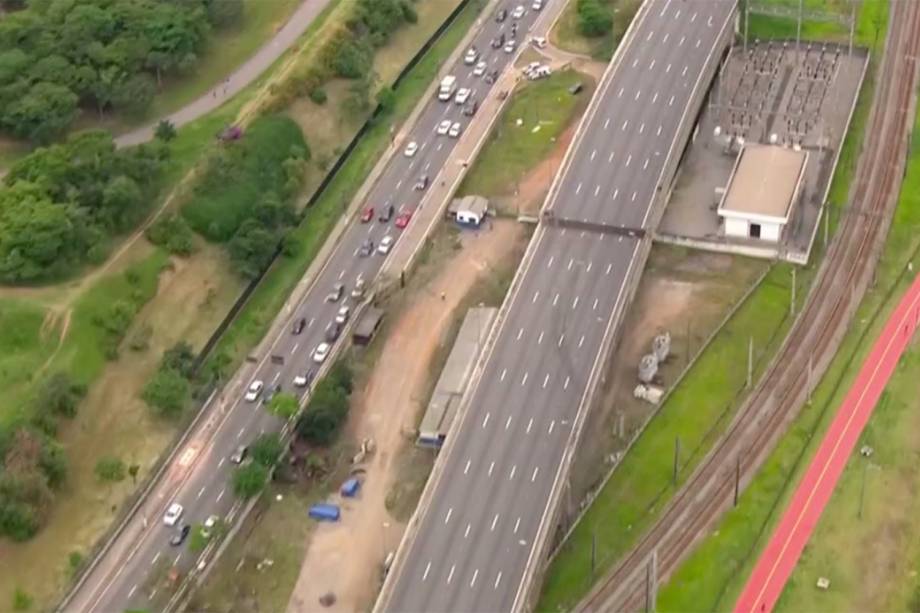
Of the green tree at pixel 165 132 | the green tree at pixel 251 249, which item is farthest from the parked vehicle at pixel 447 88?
the green tree at pixel 251 249

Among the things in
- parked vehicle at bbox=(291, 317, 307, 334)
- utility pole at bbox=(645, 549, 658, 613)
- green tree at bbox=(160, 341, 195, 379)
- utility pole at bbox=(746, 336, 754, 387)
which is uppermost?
green tree at bbox=(160, 341, 195, 379)

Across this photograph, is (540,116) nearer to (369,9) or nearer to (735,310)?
(369,9)

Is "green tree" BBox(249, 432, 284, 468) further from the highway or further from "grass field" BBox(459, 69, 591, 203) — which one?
"grass field" BBox(459, 69, 591, 203)

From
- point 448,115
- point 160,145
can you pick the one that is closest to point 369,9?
point 448,115

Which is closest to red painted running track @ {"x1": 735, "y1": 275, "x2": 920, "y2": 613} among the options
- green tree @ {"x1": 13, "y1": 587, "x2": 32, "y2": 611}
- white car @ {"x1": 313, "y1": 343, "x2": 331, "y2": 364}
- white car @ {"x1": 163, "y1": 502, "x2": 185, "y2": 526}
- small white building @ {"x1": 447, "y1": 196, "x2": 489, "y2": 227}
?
small white building @ {"x1": 447, "y1": 196, "x2": 489, "y2": 227}

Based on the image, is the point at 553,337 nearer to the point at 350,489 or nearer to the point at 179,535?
the point at 350,489

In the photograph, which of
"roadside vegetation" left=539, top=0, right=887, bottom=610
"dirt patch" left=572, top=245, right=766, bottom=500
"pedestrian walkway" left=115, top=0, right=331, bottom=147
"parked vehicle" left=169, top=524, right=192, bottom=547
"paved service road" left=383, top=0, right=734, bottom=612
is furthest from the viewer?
"pedestrian walkway" left=115, top=0, right=331, bottom=147
